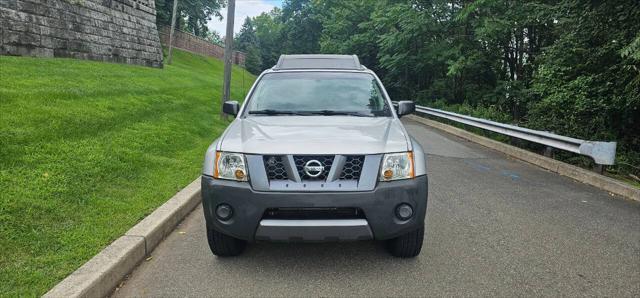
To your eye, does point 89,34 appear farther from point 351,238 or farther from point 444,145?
point 351,238

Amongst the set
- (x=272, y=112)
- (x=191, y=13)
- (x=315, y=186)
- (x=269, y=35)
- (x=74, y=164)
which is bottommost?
(x=74, y=164)

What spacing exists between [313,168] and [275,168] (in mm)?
299

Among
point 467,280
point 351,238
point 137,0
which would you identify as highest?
point 137,0

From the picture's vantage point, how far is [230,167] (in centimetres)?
360

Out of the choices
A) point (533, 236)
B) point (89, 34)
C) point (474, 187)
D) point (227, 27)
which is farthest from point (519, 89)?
point (89, 34)

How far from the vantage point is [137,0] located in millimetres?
24312

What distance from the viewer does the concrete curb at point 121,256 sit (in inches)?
123

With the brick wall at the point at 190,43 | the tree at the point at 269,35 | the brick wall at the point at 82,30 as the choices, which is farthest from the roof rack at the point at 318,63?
the tree at the point at 269,35

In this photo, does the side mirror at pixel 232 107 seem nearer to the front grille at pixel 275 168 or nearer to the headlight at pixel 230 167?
the headlight at pixel 230 167

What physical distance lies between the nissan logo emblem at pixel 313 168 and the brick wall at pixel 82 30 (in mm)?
14402

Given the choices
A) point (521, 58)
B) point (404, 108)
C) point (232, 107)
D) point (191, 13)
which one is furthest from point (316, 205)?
point (191, 13)

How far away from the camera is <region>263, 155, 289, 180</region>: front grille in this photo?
3.50 metres

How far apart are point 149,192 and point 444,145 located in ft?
29.7

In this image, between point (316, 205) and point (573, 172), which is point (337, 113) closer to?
point (316, 205)
